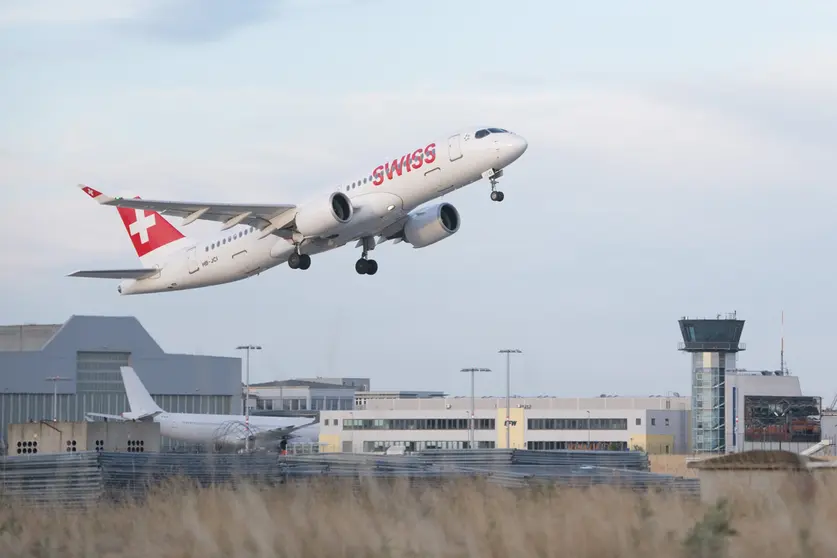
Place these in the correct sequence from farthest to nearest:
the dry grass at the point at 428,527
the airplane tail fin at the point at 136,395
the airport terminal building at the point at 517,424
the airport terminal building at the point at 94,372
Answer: the airport terminal building at the point at 517,424 → the airport terminal building at the point at 94,372 → the airplane tail fin at the point at 136,395 → the dry grass at the point at 428,527

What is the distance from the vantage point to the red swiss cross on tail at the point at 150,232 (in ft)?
161

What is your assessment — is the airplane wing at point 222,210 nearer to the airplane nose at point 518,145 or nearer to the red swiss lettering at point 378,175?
the red swiss lettering at point 378,175

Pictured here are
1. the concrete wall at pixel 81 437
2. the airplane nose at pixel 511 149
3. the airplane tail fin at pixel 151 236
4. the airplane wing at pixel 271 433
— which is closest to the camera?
the airplane nose at pixel 511 149

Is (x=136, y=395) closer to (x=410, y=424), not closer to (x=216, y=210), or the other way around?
(x=410, y=424)

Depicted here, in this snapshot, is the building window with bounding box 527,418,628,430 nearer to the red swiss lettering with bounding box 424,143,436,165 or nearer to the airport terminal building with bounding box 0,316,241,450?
the airport terminal building with bounding box 0,316,241,450

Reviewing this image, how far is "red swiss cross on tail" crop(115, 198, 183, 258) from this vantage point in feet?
161

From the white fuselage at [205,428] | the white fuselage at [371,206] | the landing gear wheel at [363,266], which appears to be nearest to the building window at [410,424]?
the white fuselage at [205,428]

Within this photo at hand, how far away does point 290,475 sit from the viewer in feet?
79.4

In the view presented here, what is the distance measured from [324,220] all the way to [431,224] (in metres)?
4.19

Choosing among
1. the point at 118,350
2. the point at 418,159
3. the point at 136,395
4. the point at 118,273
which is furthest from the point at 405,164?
the point at 118,350

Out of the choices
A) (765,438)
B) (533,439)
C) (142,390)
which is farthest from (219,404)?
(765,438)

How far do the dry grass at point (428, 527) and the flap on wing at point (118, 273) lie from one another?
A: 1176 inches

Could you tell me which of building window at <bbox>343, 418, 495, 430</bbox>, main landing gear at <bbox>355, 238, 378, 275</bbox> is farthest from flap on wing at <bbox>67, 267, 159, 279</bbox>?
building window at <bbox>343, 418, 495, 430</bbox>

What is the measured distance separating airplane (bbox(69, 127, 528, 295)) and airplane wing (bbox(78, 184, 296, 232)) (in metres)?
0.03
